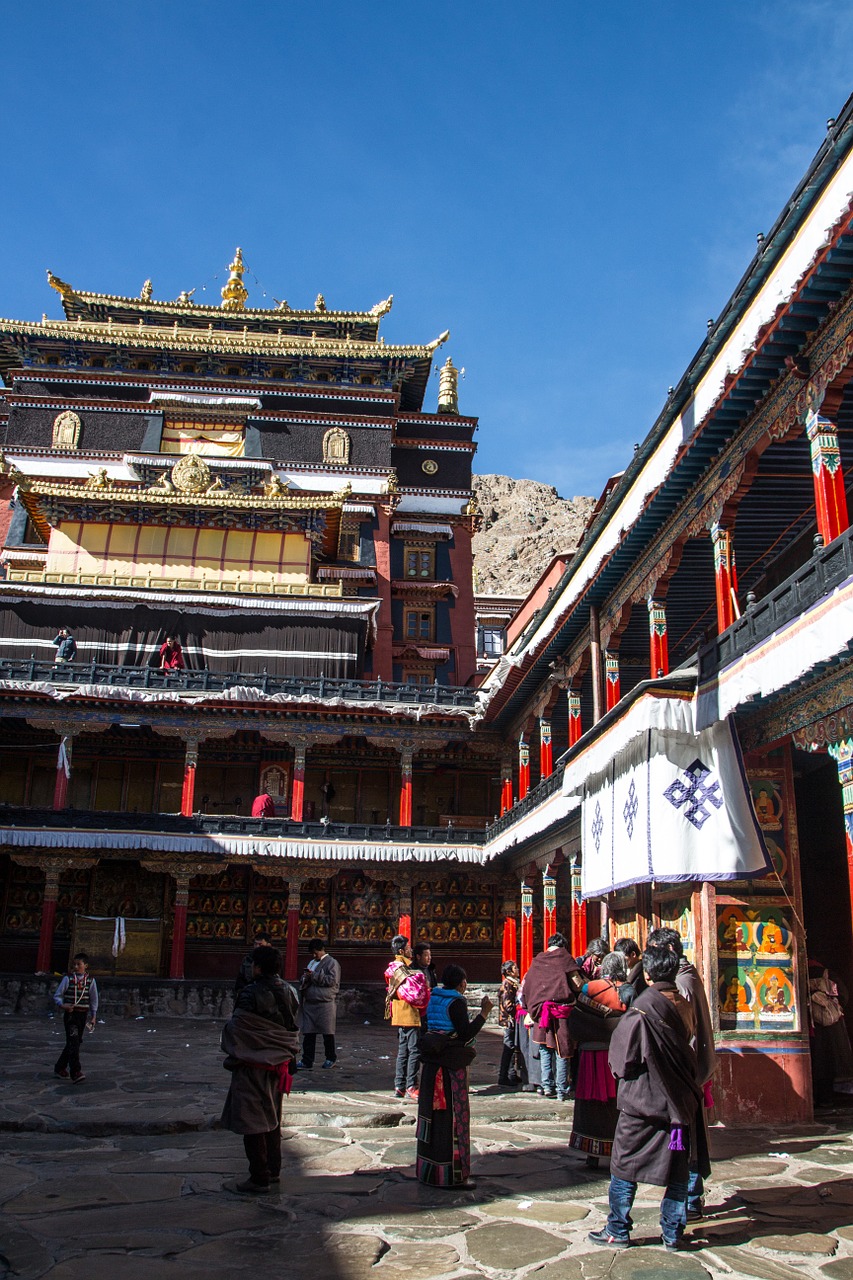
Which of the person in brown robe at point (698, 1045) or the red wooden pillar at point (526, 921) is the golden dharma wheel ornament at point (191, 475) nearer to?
the red wooden pillar at point (526, 921)

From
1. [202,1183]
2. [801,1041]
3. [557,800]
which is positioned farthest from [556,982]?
[557,800]

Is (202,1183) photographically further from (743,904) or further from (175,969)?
(175,969)

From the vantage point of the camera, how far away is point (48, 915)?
2419 centimetres

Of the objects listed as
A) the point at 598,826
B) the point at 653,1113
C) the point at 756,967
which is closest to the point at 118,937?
the point at 598,826

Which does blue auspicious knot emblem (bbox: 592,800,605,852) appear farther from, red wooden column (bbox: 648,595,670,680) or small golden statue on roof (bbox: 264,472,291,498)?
small golden statue on roof (bbox: 264,472,291,498)

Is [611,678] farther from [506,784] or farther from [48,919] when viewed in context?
[48,919]

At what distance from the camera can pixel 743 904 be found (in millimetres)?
10484

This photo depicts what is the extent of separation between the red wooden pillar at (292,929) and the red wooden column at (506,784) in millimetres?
5404

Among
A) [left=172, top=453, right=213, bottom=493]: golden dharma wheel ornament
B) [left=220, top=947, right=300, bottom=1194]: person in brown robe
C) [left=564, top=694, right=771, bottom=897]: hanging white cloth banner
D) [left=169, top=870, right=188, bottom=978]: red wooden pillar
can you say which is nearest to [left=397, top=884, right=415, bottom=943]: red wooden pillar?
[left=169, top=870, right=188, bottom=978]: red wooden pillar

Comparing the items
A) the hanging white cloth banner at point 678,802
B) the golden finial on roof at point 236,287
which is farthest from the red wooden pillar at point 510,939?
the golden finial on roof at point 236,287

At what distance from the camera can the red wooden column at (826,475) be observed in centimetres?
928

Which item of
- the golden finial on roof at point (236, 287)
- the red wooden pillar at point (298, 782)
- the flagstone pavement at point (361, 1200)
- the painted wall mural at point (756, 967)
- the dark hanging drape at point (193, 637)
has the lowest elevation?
the flagstone pavement at point (361, 1200)

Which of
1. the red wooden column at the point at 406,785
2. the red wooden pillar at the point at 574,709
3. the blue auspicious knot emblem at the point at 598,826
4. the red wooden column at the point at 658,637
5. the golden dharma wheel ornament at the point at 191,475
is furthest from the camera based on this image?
the golden dharma wheel ornament at the point at 191,475

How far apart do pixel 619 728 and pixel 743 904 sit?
7.83 feet
